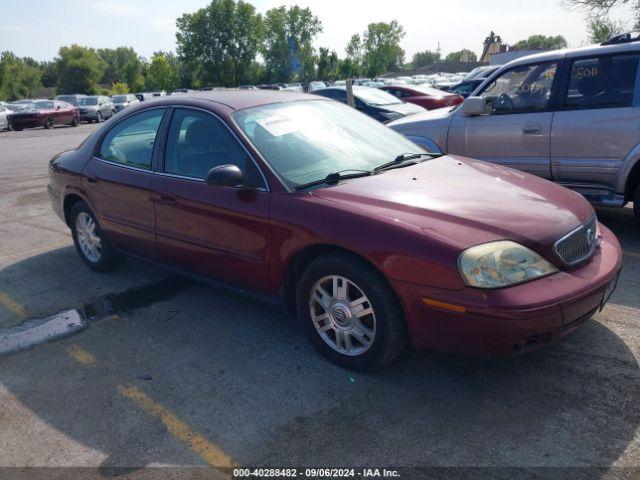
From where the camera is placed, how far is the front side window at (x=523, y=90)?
5.94 metres

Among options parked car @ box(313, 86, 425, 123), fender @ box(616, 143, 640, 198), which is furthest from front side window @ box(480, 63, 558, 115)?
parked car @ box(313, 86, 425, 123)

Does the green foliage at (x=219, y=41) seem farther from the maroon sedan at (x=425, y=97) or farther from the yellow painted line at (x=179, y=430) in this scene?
the yellow painted line at (x=179, y=430)

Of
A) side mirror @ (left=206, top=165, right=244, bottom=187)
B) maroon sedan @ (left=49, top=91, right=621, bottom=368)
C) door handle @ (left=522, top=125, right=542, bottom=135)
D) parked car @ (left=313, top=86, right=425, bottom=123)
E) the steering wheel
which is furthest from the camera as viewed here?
parked car @ (left=313, top=86, right=425, bottom=123)

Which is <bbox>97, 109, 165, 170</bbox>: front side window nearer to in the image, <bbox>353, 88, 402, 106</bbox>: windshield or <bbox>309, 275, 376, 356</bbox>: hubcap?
<bbox>309, 275, 376, 356</bbox>: hubcap

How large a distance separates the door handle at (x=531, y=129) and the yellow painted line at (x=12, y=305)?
16.5ft

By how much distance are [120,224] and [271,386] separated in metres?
2.22

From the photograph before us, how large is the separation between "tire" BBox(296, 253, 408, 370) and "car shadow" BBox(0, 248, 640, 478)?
0.15m

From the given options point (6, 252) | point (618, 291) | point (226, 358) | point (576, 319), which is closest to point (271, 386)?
point (226, 358)

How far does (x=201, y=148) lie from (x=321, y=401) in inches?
79.4

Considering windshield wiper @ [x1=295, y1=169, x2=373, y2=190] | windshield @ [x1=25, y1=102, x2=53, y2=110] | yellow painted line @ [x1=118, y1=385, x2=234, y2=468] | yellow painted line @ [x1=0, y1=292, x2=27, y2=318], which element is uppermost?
windshield @ [x1=25, y1=102, x2=53, y2=110]

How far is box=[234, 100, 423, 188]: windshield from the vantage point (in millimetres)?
3695

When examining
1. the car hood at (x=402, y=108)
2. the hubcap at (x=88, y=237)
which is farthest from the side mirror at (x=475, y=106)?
the car hood at (x=402, y=108)

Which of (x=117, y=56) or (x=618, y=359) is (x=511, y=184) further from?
(x=117, y=56)

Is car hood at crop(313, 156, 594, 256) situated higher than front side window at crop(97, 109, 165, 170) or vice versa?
front side window at crop(97, 109, 165, 170)
